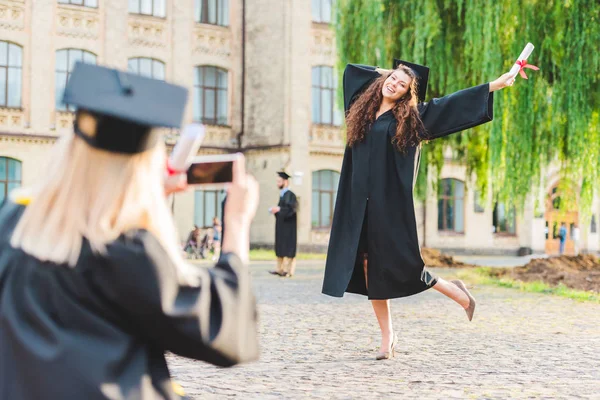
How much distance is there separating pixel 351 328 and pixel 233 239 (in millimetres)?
6904

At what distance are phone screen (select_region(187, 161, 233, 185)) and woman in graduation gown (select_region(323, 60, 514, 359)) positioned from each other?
4.60 meters

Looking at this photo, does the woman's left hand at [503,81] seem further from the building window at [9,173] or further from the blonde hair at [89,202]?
the building window at [9,173]

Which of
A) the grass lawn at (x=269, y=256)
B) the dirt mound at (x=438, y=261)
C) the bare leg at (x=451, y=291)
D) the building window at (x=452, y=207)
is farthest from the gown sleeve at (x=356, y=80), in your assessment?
the building window at (x=452, y=207)

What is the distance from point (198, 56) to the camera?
35.1 metres

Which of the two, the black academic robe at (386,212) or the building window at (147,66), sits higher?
the building window at (147,66)

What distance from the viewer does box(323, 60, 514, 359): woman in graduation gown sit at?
7059 millimetres

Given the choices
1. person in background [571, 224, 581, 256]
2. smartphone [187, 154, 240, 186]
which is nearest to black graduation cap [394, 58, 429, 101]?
smartphone [187, 154, 240, 186]

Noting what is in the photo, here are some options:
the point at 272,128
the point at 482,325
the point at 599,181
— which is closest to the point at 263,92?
the point at 272,128

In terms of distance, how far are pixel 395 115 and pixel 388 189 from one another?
0.57 m

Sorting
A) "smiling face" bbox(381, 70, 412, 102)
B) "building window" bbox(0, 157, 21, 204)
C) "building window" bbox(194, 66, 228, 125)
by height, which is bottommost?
"smiling face" bbox(381, 70, 412, 102)

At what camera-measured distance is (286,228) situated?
19.7 m

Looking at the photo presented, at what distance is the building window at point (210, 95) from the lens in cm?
3534

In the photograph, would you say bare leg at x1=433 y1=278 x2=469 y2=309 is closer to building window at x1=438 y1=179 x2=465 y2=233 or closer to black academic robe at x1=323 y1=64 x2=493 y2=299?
black academic robe at x1=323 y1=64 x2=493 y2=299

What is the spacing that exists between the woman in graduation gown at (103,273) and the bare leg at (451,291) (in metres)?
5.11
